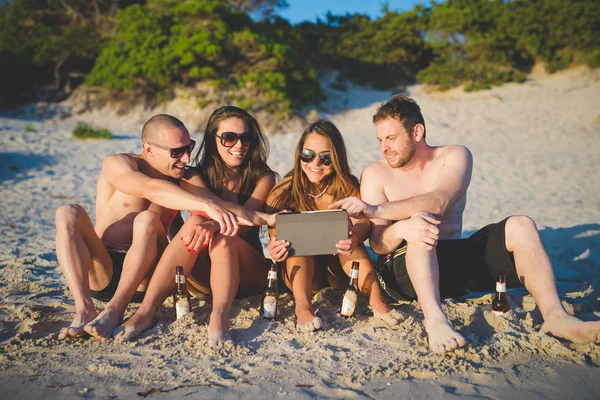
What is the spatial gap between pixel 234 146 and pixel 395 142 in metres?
1.32

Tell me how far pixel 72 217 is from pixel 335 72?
17.4m

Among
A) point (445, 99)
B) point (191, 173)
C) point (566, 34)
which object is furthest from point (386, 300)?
point (566, 34)

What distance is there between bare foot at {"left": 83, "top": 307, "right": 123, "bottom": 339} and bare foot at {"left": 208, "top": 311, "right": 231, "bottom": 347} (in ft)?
2.09

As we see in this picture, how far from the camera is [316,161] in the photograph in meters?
3.69

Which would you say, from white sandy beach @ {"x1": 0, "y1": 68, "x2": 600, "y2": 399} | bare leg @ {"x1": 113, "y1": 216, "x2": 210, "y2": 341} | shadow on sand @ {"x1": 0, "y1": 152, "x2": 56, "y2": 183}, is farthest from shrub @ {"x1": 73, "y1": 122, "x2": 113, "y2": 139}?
bare leg @ {"x1": 113, "y1": 216, "x2": 210, "y2": 341}

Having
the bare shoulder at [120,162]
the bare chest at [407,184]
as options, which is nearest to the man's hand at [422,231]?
the bare chest at [407,184]

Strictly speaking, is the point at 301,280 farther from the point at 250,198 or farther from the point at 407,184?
the point at 407,184

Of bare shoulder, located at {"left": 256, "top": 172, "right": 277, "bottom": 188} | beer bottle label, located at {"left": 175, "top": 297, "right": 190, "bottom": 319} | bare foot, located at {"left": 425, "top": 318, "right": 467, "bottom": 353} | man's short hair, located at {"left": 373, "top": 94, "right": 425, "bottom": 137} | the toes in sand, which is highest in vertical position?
man's short hair, located at {"left": 373, "top": 94, "right": 425, "bottom": 137}

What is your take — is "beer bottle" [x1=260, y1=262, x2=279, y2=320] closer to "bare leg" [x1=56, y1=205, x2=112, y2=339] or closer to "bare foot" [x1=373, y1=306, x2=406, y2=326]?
"bare foot" [x1=373, y1=306, x2=406, y2=326]

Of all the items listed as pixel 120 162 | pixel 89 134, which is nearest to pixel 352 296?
pixel 120 162

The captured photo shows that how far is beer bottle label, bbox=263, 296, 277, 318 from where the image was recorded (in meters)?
3.34

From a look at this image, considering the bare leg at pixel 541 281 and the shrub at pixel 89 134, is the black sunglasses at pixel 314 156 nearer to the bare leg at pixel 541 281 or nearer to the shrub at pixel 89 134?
the bare leg at pixel 541 281

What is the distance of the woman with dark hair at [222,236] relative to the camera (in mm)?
3176

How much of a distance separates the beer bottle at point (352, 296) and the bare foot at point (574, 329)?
4.08 feet
